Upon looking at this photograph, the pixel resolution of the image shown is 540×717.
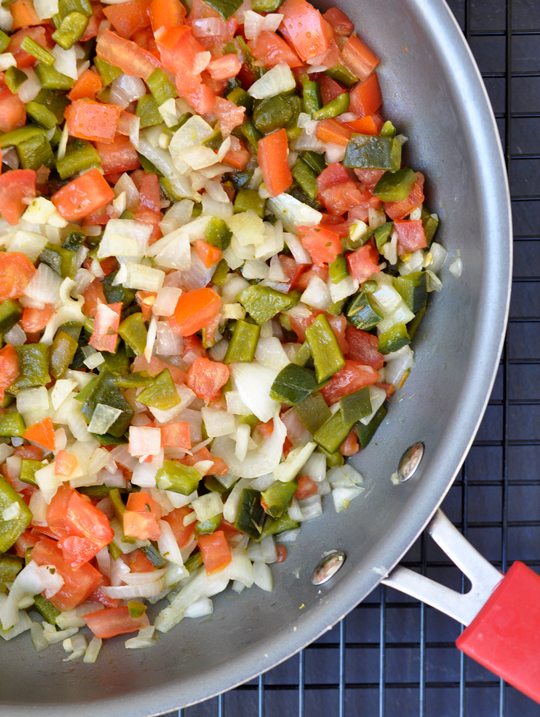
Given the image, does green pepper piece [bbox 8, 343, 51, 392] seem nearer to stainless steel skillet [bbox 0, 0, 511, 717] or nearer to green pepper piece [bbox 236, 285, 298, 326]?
green pepper piece [bbox 236, 285, 298, 326]

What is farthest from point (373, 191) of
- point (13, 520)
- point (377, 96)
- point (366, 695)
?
point (366, 695)

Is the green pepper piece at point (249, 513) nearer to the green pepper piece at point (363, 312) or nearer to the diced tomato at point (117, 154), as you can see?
the green pepper piece at point (363, 312)

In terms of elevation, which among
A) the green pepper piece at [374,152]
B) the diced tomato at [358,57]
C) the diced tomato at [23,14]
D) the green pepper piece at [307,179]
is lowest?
the green pepper piece at [307,179]

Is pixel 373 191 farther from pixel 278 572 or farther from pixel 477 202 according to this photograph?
pixel 278 572

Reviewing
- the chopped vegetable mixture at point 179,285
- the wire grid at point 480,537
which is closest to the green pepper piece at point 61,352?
the chopped vegetable mixture at point 179,285

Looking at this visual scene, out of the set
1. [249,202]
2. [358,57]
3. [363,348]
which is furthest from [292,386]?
[358,57]

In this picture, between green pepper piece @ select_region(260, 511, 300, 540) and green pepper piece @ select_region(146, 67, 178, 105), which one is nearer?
green pepper piece @ select_region(146, 67, 178, 105)

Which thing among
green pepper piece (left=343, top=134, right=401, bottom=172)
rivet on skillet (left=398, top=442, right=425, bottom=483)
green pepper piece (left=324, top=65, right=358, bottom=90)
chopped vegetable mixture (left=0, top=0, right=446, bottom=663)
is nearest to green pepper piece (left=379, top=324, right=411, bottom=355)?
chopped vegetable mixture (left=0, top=0, right=446, bottom=663)
